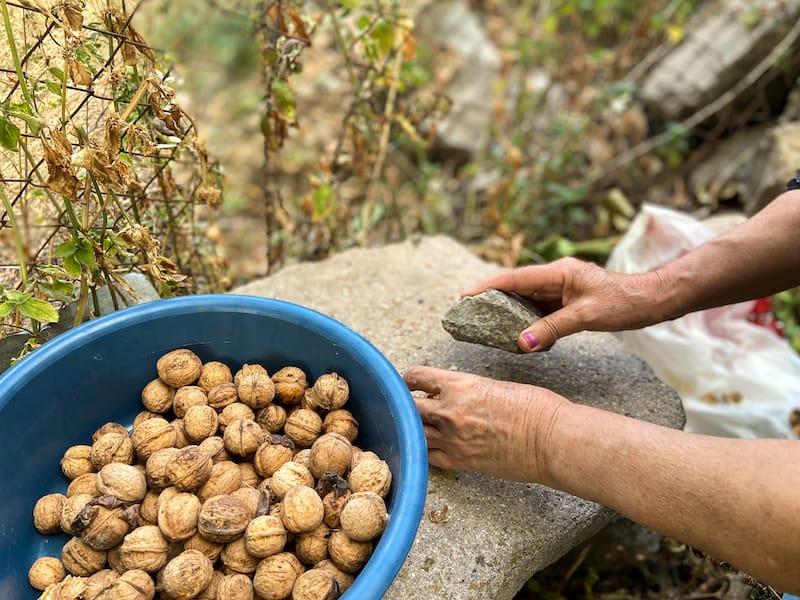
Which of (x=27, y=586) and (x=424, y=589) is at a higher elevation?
(x=27, y=586)

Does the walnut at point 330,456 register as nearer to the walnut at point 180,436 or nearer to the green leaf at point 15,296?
the walnut at point 180,436

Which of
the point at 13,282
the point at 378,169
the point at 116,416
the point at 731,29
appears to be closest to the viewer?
the point at 116,416

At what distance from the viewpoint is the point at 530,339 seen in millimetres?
1649

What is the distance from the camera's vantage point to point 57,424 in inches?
57.8

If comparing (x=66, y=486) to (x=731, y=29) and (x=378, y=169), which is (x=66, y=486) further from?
(x=731, y=29)

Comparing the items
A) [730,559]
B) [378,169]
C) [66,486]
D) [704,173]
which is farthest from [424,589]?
[704,173]

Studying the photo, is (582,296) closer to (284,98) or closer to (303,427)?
(303,427)

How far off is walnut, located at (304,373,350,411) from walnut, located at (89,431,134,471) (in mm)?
431

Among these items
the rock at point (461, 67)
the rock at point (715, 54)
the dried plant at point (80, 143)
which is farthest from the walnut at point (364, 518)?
the rock at point (715, 54)

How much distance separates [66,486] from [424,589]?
2.89 ft

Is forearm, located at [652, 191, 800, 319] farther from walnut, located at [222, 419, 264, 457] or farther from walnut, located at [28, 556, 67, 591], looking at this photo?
walnut, located at [28, 556, 67, 591]

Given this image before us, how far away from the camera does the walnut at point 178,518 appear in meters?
1.29

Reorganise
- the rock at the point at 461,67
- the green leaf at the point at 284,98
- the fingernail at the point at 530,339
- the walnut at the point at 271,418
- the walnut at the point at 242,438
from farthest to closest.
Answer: the rock at the point at 461,67, the green leaf at the point at 284,98, the fingernail at the point at 530,339, the walnut at the point at 271,418, the walnut at the point at 242,438

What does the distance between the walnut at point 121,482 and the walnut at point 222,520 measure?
0.17 m
